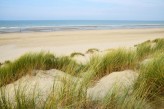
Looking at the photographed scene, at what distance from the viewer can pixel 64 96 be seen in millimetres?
3012

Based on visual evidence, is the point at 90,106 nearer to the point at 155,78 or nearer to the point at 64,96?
the point at 64,96

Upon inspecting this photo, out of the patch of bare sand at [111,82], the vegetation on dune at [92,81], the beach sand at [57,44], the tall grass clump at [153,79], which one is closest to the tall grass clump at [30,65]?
the vegetation on dune at [92,81]

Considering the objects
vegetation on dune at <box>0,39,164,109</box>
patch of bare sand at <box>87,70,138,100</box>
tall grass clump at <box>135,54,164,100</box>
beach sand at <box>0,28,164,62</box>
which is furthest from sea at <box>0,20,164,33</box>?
tall grass clump at <box>135,54,164,100</box>

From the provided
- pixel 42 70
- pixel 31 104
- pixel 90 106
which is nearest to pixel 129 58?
pixel 42 70

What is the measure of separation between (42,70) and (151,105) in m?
2.66

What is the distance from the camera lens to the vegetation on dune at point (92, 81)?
272cm

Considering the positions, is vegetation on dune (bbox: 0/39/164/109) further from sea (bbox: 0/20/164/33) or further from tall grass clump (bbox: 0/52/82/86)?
sea (bbox: 0/20/164/33)

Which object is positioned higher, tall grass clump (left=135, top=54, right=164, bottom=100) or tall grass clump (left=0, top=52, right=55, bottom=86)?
tall grass clump (left=135, top=54, right=164, bottom=100)

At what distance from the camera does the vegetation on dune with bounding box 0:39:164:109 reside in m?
2.72

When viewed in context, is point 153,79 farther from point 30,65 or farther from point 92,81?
point 30,65

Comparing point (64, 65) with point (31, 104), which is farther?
point (64, 65)

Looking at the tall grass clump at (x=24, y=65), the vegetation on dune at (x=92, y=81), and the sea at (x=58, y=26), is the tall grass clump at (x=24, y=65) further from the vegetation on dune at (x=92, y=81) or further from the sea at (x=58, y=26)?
the sea at (x=58, y=26)

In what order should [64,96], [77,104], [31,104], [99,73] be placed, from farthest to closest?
[99,73], [64,96], [77,104], [31,104]

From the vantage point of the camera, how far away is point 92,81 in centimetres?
452
